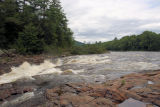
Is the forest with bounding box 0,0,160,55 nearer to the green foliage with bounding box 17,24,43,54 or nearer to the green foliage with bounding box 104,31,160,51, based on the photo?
the green foliage with bounding box 17,24,43,54

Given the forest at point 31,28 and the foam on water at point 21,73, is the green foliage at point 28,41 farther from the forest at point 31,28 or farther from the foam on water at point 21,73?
the foam on water at point 21,73

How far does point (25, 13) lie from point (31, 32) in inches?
264

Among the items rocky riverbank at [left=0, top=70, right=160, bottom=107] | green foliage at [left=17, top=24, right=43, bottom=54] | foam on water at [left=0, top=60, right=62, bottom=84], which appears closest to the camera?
rocky riverbank at [left=0, top=70, right=160, bottom=107]

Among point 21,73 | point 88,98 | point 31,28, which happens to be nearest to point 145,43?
point 31,28

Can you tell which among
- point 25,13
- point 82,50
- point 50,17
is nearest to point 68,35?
point 82,50

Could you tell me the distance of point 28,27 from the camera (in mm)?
23891

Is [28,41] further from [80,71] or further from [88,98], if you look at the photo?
[88,98]

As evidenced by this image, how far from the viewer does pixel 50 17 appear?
92.1 ft

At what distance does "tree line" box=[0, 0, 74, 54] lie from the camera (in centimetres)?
2341

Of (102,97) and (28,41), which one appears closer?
(102,97)

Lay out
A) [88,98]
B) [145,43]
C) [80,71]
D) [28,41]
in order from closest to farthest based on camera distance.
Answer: [88,98], [80,71], [28,41], [145,43]

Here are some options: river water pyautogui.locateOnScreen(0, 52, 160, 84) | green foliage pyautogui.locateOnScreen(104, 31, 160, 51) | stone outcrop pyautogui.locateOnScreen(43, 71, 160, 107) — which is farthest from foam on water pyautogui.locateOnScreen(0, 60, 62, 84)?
green foliage pyautogui.locateOnScreen(104, 31, 160, 51)

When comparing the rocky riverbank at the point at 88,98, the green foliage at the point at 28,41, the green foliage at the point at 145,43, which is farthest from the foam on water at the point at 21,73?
the green foliage at the point at 145,43

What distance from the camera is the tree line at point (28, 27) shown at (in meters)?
23.4
